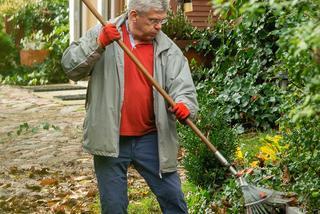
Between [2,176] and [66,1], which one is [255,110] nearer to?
[2,176]

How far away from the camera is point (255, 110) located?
374 inches

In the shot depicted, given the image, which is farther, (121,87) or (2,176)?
(2,176)

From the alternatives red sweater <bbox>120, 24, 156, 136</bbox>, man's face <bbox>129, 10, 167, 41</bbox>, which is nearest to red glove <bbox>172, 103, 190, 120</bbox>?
red sweater <bbox>120, 24, 156, 136</bbox>

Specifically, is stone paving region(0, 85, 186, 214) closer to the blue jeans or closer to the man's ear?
the blue jeans

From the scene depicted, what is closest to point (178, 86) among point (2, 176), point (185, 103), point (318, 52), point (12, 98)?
point (185, 103)

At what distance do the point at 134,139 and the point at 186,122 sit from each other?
35 cm

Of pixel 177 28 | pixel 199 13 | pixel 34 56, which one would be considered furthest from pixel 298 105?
pixel 34 56

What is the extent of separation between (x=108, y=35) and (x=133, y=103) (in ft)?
1.54

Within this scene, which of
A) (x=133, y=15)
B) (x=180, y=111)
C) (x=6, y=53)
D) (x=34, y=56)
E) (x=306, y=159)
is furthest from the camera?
(x=6, y=53)

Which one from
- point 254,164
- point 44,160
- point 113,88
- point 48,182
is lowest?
point 44,160

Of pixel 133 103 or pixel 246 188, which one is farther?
pixel 246 188

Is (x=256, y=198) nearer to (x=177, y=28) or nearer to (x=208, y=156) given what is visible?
(x=208, y=156)

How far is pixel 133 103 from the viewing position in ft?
16.9

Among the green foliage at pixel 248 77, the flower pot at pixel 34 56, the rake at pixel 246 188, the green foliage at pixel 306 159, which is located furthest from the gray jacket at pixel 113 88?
the flower pot at pixel 34 56
